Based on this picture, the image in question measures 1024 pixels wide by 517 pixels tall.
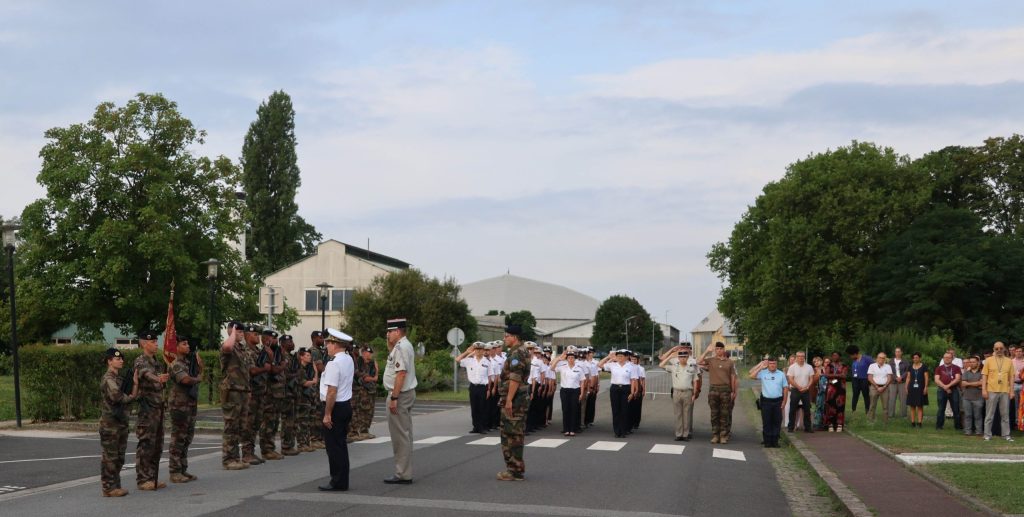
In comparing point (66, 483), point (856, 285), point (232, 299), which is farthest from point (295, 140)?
point (66, 483)

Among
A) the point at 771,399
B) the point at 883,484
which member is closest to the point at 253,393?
the point at 883,484

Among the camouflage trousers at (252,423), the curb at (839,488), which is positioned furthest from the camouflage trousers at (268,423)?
the curb at (839,488)

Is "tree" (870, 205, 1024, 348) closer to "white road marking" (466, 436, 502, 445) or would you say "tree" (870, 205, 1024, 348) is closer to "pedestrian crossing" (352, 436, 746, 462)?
"pedestrian crossing" (352, 436, 746, 462)

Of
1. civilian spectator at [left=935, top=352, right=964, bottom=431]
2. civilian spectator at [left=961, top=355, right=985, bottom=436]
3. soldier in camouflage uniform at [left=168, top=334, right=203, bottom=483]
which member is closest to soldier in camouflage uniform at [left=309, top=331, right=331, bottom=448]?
soldier in camouflage uniform at [left=168, top=334, right=203, bottom=483]

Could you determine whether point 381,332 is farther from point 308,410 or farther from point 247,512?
point 247,512

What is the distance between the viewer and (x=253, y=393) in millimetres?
15500

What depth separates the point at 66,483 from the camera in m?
13.4

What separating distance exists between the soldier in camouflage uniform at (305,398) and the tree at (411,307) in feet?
158

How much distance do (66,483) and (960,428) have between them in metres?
18.6

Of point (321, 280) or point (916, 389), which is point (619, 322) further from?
point (916, 389)

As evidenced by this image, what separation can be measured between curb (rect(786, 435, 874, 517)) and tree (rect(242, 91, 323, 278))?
6447cm

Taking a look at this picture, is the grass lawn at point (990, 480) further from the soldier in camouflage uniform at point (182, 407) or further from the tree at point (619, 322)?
the tree at point (619, 322)

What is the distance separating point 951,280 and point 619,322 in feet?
346

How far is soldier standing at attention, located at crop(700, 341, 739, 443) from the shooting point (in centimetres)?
2067
